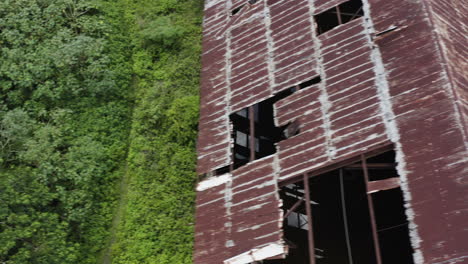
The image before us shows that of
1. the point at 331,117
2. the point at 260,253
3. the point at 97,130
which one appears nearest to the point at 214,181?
the point at 260,253

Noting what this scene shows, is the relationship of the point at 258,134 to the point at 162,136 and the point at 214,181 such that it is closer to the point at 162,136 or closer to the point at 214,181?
the point at 162,136

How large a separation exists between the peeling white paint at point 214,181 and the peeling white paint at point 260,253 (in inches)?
84.4

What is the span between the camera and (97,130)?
18125mm

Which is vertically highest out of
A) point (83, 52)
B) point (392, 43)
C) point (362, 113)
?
point (83, 52)

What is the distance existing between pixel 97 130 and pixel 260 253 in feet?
31.5

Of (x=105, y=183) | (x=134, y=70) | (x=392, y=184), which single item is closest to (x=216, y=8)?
(x=134, y=70)

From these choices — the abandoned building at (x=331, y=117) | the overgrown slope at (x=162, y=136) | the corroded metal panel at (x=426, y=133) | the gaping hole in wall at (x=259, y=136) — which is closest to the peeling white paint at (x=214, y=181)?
the abandoned building at (x=331, y=117)

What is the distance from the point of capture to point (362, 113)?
35.5 ft

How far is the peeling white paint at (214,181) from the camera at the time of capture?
12664 mm

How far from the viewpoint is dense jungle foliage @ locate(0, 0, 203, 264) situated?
15.1m

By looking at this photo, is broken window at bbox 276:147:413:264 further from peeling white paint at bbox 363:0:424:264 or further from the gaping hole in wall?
peeling white paint at bbox 363:0:424:264

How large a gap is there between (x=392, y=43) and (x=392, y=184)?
352 centimetres

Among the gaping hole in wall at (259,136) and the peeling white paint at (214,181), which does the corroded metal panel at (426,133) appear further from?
the gaping hole in wall at (259,136)

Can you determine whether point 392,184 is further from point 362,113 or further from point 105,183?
point 105,183
